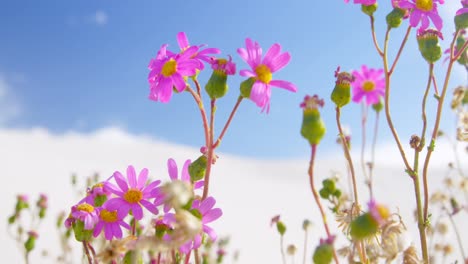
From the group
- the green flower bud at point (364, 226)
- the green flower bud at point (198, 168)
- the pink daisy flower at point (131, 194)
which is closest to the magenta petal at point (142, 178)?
the pink daisy flower at point (131, 194)

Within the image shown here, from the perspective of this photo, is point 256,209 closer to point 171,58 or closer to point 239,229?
point 239,229

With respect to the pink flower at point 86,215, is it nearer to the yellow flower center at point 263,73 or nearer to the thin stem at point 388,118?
the yellow flower center at point 263,73

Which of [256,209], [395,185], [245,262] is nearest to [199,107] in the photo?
[245,262]

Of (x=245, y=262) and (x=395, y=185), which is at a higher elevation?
(x=395, y=185)

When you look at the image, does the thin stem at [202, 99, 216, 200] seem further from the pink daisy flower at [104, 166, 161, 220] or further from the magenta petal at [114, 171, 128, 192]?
the magenta petal at [114, 171, 128, 192]

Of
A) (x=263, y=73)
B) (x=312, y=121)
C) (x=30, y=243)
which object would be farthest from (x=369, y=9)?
(x=30, y=243)

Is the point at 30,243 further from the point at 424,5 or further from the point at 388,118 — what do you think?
the point at 424,5

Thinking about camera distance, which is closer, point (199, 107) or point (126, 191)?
point (199, 107)
